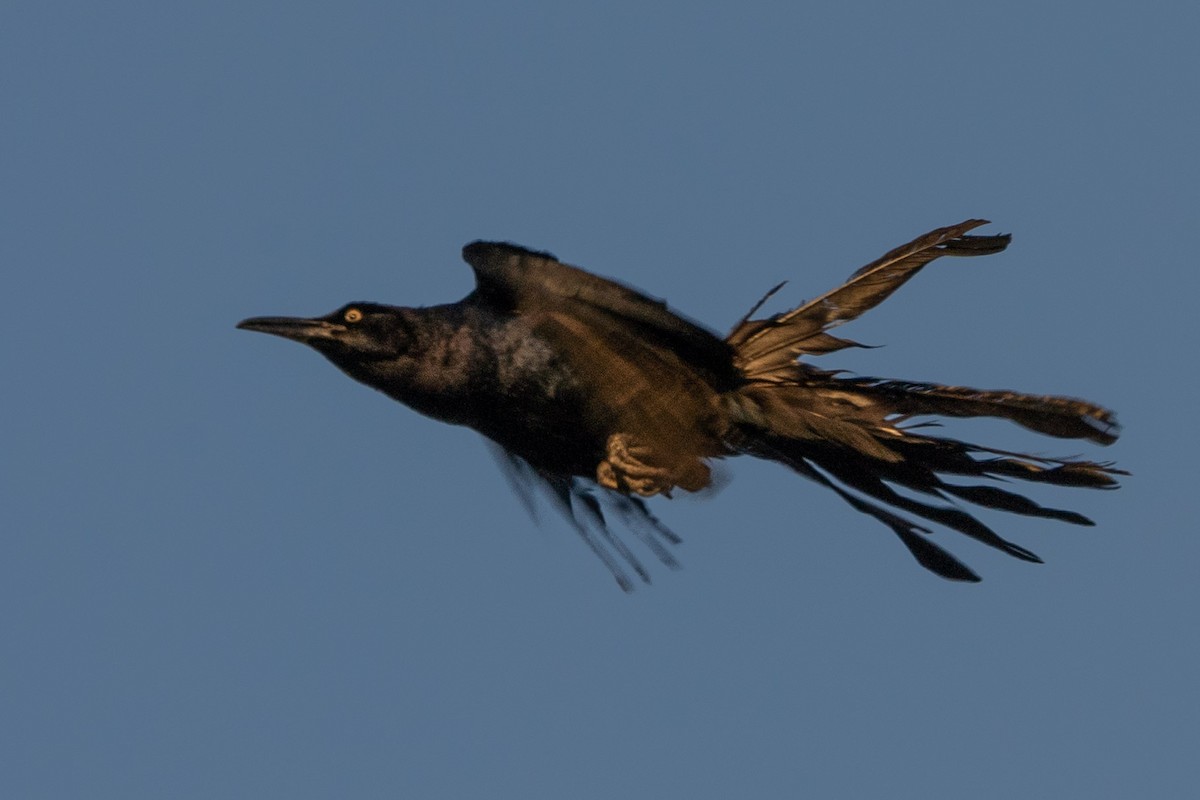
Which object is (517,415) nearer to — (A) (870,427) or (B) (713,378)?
(B) (713,378)

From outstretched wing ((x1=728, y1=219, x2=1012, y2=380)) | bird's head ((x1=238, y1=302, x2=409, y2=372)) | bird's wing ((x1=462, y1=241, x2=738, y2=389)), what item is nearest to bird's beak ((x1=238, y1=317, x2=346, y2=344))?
bird's head ((x1=238, y1=302, x2=409, y2=372))

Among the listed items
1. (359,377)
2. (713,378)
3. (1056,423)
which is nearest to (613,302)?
(713,378)

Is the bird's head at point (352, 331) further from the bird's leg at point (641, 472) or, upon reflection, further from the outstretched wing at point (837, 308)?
the outstretched wing at point (837, 308)

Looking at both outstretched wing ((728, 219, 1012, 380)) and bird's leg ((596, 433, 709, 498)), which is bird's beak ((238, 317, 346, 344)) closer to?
bird's leg ((596, 433, 709, 498))

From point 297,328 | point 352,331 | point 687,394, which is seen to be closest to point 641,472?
point 687,394

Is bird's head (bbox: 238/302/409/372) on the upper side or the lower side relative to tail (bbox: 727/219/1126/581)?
upper

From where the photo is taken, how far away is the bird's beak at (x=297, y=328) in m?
7.07

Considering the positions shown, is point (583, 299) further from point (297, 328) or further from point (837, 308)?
point (297, 328)

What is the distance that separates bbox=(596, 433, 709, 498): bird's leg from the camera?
23.2ft

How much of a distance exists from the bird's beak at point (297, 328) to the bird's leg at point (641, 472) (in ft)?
3.68

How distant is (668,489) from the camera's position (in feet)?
23.3

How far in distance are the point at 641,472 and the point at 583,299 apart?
748 mm

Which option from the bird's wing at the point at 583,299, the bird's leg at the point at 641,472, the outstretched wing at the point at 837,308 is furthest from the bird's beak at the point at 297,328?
the outstretched wing at the point at 837,308

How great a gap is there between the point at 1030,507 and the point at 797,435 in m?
0.91
